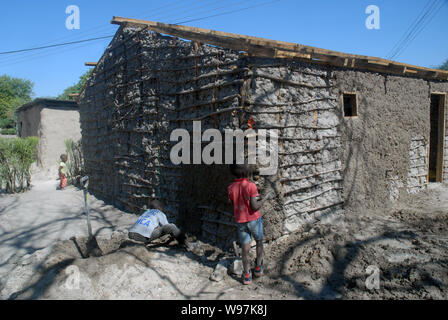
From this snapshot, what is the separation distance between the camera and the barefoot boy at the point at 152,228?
14.4ft

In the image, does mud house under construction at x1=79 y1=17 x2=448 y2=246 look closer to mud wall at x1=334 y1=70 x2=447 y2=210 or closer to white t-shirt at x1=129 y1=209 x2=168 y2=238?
mud wall at x1=334 y1=70 x2=447 y2=210

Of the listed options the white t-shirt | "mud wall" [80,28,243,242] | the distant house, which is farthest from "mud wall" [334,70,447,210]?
the distant house

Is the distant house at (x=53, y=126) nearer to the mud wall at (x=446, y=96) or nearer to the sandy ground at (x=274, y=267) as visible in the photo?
the sandy ground at (x=274, y=267)

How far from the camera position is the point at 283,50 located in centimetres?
412

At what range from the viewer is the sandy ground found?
3.21 meters

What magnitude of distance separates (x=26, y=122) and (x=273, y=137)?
16.1m

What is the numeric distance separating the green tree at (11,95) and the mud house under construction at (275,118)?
107ft

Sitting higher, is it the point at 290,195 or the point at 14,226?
the point at 290,195

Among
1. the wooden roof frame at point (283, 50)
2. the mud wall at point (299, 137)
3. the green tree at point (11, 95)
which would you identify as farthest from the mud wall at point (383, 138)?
the green tree at point (11, 95)

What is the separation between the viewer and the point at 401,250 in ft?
12.5

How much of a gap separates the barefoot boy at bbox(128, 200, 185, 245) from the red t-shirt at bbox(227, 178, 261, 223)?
155 cm

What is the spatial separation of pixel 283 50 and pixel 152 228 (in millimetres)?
3281
